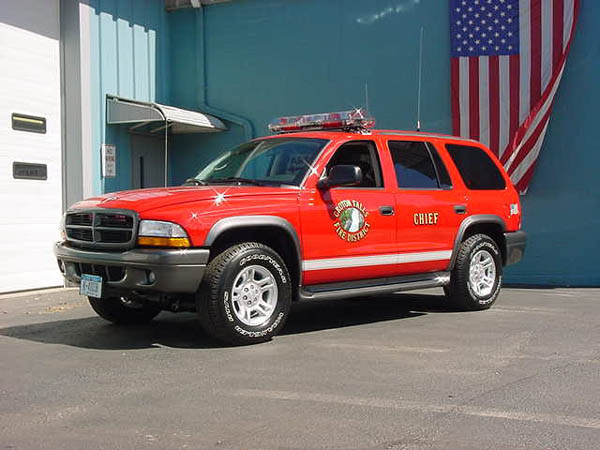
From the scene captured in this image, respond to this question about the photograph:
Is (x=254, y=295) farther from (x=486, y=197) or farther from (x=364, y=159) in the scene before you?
(x=486, y=197)

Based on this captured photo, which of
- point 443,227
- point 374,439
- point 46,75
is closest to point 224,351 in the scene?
point 374,439

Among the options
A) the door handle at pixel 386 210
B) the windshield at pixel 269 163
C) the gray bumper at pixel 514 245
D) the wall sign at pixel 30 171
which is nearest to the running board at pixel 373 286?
the door handle at pixel 386 210

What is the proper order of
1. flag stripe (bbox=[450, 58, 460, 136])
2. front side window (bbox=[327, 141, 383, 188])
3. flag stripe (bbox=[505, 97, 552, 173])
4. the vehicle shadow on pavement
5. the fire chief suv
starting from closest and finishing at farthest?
the fire chief suv → the vehicle shadow on pavement → front side window (bbox=[327, 141, 383, 188]) → flag stripe (bbox=[505, 97, 552, 173]) → flag stripe (bbox=[450, 58, 460, 136])

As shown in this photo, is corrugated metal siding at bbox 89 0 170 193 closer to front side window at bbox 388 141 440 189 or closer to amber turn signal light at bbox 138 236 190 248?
front side window at bbox 388 141 440 189

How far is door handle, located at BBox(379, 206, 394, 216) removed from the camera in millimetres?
6773

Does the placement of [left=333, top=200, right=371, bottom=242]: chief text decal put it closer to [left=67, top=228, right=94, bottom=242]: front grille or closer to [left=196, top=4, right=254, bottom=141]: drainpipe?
[left=67, top=228, right=94, bottom=242]: front grille

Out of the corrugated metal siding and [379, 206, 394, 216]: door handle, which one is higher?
the corrugated metal siding

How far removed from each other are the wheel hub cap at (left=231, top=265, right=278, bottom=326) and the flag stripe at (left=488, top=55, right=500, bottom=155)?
591 cm

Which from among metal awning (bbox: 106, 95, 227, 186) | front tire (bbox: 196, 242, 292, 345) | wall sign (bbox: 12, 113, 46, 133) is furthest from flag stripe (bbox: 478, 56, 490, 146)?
wall sign (bbox: 12, 113, 46, 133)

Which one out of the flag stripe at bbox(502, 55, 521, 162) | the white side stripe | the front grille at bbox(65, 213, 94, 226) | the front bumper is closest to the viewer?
the front bumper

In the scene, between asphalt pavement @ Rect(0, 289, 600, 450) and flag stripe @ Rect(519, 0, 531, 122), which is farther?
flag stripe @ Rect(519, 0, 531, 122)

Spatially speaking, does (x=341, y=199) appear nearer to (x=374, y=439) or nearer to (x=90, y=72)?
(x=374, y=439)

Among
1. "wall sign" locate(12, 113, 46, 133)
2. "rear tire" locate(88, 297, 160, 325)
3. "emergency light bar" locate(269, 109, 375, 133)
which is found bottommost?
"rear tire" locate(88, 297, 160, 325)

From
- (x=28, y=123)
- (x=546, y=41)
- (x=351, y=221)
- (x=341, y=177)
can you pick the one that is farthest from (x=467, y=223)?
(x=28, y=123)
